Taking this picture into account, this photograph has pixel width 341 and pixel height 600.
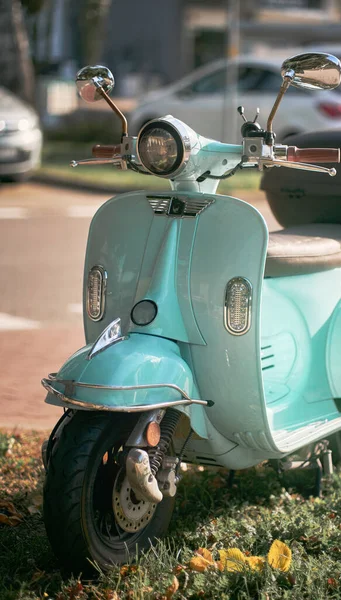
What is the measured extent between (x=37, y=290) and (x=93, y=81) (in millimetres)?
4487

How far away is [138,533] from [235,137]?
12.2 m

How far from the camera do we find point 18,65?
1909 centimetres

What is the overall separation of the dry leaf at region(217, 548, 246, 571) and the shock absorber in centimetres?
36

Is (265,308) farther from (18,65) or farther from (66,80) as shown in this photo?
(66,80)

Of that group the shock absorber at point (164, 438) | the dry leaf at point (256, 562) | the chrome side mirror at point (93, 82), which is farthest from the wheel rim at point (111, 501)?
the chrome side mirror at point (93, 82)

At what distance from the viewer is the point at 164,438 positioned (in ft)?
10.6

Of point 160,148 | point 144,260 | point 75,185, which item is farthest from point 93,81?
point 75,185

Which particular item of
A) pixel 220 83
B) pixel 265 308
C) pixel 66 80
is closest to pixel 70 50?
pixel 66 80

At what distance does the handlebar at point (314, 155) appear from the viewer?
11.0ft

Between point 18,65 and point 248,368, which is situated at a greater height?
point 18,65

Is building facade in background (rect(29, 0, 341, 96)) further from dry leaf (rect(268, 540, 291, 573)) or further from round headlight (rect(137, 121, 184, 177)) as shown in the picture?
dry leaf (rect(268, 540, 291, 573))

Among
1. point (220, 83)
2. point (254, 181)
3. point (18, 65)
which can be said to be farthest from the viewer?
point (18, 65)

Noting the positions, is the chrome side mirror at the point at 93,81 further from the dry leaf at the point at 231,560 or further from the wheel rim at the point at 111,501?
the dry leaf at the point at 231,560

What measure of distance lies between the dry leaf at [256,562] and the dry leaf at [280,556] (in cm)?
3
